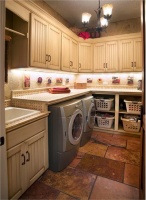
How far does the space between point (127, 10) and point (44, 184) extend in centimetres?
360

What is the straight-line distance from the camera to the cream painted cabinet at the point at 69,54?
9.33 ft

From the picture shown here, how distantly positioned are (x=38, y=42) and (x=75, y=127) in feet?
4.56

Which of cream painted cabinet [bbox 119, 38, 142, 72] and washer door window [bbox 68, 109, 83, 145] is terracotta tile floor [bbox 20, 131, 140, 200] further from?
cream painted cabinet [bbox 119, 38, 142, 72]

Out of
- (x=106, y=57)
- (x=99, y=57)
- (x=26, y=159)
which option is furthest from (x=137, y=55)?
(x=26, y=159)

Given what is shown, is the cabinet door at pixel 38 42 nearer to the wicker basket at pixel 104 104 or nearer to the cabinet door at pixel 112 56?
the wicker basket at pixel 104 104

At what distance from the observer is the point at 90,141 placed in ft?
9.11

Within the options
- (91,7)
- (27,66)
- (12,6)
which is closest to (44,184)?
(27,66)

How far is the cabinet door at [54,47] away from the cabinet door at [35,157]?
1306mm

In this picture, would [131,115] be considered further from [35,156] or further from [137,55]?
[35,156]

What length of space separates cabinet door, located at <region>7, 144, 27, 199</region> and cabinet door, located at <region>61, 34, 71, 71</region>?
1.89 metres

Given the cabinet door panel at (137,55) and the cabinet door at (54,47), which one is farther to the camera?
the cabinet door panel at (137,55)

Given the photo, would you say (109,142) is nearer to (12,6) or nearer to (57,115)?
(57,115)

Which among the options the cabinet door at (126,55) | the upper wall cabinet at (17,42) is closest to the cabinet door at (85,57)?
the cabinet door at (126,55)

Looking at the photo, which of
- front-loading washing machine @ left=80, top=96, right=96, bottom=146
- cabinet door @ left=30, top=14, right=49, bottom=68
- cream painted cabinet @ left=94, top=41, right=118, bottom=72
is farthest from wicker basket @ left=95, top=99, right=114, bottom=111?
cabinet door @ left=30, top=14, right=49, bottom=68
